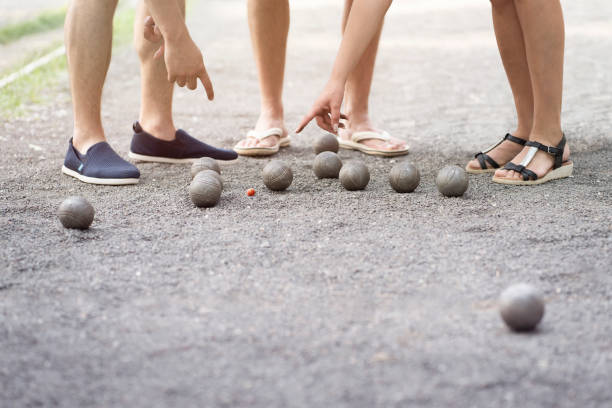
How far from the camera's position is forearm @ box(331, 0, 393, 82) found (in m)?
3.77

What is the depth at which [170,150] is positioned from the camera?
15.7ft


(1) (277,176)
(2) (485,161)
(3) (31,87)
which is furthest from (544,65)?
(3) (31,87)

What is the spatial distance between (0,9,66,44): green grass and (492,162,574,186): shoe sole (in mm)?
8806

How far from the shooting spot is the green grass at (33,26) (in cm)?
1105

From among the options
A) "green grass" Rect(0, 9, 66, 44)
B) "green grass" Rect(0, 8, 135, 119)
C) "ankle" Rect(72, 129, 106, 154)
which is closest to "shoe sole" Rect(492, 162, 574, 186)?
"ankle" Rect(72, 129, 106, 154)

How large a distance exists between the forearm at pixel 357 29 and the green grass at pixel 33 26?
836 cm

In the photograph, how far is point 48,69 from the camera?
27.7ft

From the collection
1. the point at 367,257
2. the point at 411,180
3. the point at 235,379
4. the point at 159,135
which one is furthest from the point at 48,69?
the point at 235,379

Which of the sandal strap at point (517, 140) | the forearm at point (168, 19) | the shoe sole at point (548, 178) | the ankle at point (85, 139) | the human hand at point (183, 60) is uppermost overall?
the forearm at point (168, 19)

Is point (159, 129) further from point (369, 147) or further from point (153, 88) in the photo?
point (369, 147)

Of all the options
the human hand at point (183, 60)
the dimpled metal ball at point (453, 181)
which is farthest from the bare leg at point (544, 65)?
the human hand at point (183, 60)

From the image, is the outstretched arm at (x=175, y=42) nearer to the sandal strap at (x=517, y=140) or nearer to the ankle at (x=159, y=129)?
the ankle at (x=159, y=129)

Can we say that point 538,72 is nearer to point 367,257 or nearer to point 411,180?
point 411,180

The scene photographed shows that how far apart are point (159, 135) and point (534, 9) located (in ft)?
8.17
